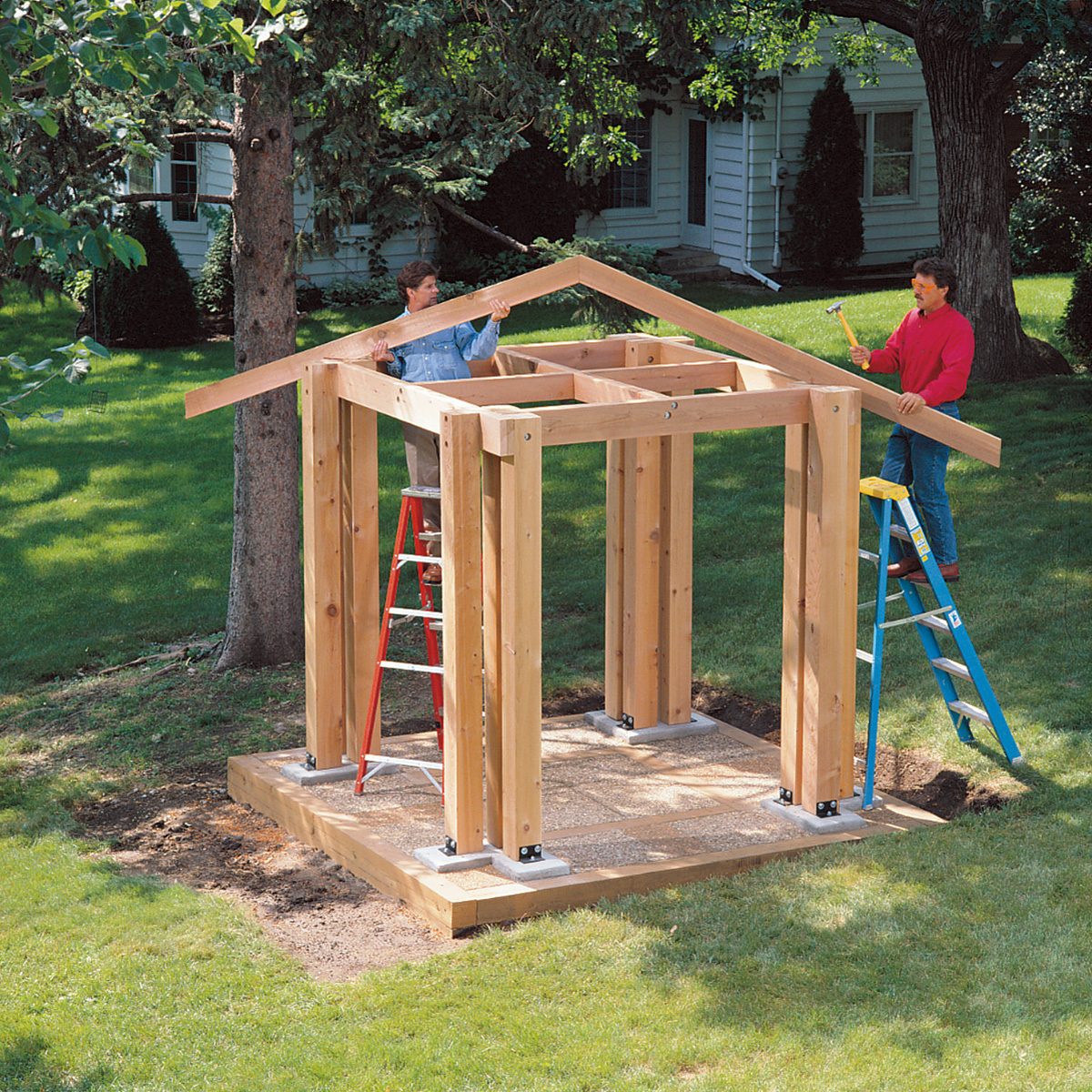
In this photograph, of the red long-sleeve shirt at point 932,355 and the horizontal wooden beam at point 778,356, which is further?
the red long-sleeve shirt at point 932,355

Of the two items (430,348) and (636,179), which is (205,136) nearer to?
(430,348)

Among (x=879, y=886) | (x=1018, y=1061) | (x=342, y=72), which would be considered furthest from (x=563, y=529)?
(x=1018, y=1061)

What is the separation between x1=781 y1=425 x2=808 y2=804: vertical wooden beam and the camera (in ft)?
24.1

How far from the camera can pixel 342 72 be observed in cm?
887

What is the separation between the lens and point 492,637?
6.86m

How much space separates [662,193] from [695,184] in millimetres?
946

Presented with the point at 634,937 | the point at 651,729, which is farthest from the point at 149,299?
the point at 634,937

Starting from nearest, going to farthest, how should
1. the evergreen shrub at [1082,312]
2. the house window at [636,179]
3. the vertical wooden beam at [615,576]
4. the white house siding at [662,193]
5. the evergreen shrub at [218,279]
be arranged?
the vertical wooden beam at [615,576], the evergreen shrub at [1082,312], the evergreen shrub at [218,279], the white house siding at [662,193], the house window at [636,179]

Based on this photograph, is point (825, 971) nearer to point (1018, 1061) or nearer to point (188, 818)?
point (1018, 1061)

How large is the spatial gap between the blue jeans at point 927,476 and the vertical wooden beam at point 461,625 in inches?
104

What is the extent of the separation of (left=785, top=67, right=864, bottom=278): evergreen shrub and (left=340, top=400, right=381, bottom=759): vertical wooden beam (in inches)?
663

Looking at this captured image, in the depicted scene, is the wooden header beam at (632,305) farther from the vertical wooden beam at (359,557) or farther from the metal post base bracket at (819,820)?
the metal post base bracket at (819,820)

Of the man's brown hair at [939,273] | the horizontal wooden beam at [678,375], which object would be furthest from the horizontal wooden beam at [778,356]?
the man's brown hair at [939,273]

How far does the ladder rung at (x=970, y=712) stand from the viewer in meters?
7.77
